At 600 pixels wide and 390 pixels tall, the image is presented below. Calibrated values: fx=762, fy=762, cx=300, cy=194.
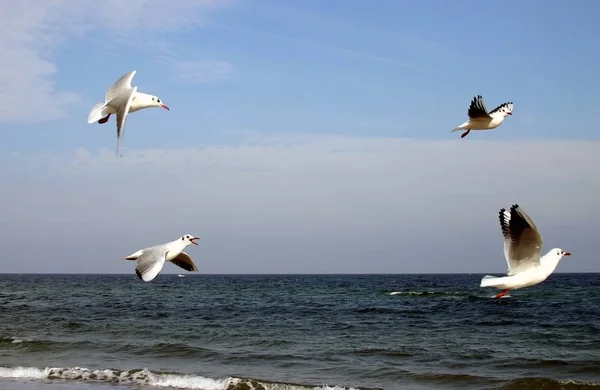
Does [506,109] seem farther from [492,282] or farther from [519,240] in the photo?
[492,282]

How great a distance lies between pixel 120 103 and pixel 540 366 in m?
10.9

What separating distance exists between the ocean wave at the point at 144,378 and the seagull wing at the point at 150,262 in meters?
5.22

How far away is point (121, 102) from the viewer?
373 inches

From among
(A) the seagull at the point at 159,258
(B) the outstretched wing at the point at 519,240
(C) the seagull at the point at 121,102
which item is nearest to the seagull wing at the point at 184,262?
(A) the seagull at the point at 159,258

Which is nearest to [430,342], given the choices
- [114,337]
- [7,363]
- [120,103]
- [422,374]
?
[422,374]

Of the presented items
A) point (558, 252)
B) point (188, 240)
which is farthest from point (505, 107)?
point (188, 240)

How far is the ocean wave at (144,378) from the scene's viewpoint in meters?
13.7

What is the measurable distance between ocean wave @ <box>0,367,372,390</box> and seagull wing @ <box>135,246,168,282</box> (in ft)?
17.1

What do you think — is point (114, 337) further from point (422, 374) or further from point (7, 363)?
point (422, 374)

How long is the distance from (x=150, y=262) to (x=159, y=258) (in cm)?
16

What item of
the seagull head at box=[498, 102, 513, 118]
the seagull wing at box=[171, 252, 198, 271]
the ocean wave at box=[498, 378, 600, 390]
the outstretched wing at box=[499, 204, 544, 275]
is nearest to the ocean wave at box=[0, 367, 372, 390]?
the ocean wave at box=[498, 378, 600, 390]

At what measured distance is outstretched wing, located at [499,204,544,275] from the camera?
911 cm

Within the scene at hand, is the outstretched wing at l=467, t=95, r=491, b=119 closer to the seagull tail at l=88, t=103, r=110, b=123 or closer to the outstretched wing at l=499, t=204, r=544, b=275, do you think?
the outstretched wing at l=499, t=204, r=544, b=275

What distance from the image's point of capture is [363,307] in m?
32.9
